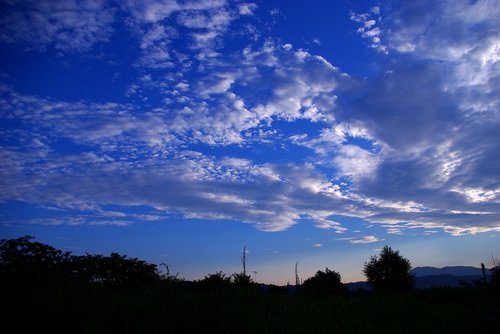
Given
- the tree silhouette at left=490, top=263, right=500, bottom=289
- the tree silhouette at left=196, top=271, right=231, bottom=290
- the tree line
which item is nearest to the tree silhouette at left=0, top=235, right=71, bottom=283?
the tree line

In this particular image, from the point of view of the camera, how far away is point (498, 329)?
1045cm

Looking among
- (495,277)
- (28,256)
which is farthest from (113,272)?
(495,277)

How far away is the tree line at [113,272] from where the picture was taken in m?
7.99

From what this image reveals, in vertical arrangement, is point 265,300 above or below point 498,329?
above

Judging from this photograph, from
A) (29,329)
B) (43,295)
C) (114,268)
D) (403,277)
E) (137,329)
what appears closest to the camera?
(29,329)

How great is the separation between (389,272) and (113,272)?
4310 cm

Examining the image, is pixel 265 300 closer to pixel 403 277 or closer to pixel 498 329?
pixel 498 329

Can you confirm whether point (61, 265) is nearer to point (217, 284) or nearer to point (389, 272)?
point (217, 284)

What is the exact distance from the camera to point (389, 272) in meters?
54.5

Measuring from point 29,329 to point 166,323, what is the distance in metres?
2.03

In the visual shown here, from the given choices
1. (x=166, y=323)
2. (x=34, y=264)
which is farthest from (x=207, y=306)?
(x=34, y=264)

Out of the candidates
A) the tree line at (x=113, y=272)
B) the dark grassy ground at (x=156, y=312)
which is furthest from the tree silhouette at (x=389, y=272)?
the dark grassy ground at (x=156, y=312)

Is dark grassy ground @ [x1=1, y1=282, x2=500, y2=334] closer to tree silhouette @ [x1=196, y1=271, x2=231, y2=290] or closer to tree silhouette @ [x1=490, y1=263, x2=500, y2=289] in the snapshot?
tree silhouette @ [x1=196, y1=271, x2=231, y2=290]

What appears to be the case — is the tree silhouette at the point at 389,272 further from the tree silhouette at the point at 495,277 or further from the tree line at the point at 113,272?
the tree silhouette at the point at 495,277
